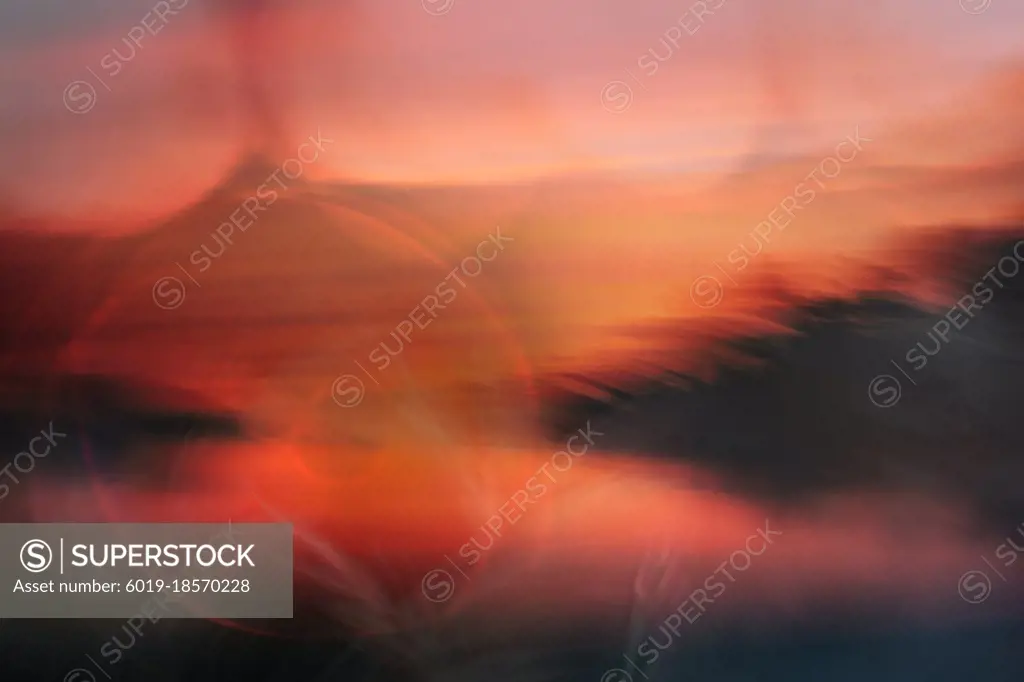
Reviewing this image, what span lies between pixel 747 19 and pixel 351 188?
3.23 feet

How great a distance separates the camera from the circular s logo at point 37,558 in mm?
1627

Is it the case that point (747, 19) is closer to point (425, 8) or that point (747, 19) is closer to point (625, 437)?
point (425, 8)

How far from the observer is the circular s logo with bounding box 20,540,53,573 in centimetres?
163

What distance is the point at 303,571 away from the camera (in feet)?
5.33

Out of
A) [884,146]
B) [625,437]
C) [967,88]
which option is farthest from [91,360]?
[967,88]

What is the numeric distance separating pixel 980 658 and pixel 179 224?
2.07 metres

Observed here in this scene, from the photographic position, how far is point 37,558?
1629 millimetres

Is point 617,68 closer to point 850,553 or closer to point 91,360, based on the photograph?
point 850,553

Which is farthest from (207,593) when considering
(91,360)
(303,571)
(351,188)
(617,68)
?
(617,68)

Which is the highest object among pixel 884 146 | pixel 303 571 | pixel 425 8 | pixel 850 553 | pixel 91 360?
pixel 425 8

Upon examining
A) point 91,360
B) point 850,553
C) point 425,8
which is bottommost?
point 850,553

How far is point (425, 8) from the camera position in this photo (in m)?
1.64

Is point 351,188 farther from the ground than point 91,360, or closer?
farther from the ground

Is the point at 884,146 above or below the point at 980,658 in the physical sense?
above
